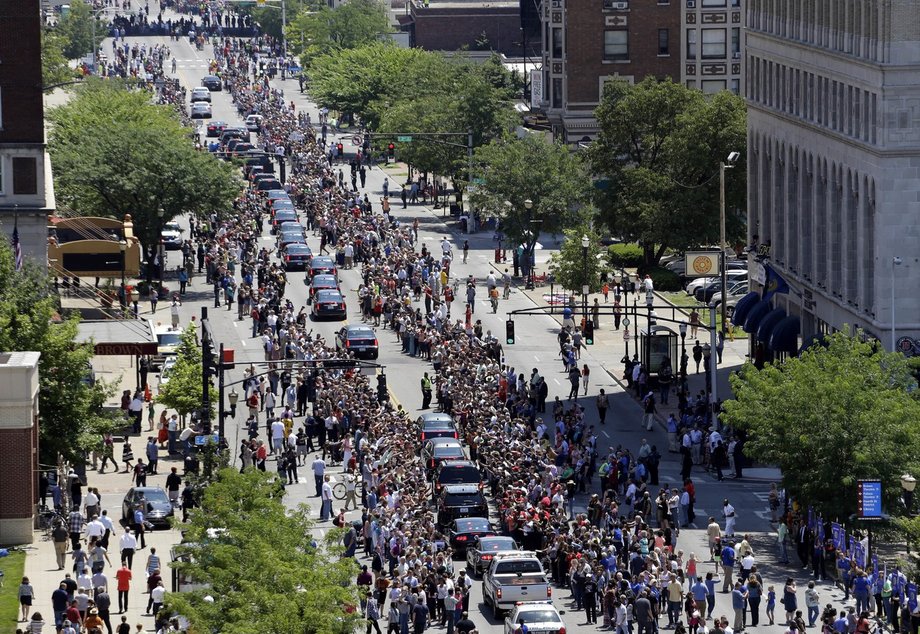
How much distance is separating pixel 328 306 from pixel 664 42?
4249 centimetres

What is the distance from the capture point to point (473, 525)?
63.7m

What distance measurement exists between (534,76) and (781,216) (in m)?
56.7

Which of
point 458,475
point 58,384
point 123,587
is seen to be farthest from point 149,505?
point 458,475

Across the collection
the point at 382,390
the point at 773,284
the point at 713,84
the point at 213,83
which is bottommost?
the point at 382,390

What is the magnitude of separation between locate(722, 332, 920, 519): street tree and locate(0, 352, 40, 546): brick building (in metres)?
18.5

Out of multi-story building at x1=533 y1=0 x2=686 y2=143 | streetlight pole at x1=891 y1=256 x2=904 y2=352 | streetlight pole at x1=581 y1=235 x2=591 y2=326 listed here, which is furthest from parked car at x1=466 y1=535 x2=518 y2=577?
multi-story building at x1=533 y1=0 x2=686 y2=143

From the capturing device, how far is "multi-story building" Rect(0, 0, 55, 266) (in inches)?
3474

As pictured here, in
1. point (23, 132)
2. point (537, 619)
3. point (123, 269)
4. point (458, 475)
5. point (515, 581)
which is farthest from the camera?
point (123, 269)

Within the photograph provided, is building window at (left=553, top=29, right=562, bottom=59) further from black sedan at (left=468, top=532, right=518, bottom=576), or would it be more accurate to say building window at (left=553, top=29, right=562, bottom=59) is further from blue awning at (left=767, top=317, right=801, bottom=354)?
black sedan at (left=468, top=532, right=518, bottom=576)

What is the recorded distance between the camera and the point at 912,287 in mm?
73625

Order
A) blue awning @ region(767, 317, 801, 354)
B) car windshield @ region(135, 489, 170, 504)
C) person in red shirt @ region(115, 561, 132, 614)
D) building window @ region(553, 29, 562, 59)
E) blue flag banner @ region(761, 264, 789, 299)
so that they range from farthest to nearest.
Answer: building window @ region(553, 29, 562, 59) < blue flag banner @ region(761, 264, 789, 299) < blue awning @ region(767, 317, 801, 354) < car windshield @ region(135, 489, 170, 504) < person in red shirt @ region(115, 561, 132, 614)

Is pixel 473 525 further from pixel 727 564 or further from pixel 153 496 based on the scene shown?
pixel 153 496

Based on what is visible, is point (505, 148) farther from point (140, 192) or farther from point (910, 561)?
point (910, 561)

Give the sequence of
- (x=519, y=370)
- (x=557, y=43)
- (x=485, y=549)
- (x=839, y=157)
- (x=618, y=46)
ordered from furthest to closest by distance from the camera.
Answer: (x=557, y=43) < (x=618, y=46) < (x=519, y=370) < (x=839, y=157) < (x=485, y=549)
